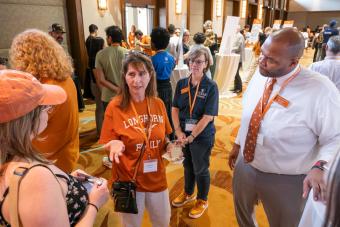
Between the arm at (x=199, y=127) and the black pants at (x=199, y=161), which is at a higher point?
the arm at (x=199, y=127)

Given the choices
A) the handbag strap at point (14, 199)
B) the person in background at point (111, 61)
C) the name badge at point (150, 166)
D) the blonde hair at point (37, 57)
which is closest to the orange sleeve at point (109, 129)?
the name badge at point (150, 166)

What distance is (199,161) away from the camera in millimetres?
2162

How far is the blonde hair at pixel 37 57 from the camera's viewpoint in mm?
1529

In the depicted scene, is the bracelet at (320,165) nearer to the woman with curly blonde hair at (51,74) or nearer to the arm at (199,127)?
the arm at (199,127)

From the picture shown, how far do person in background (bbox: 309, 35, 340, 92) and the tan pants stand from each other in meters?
2.34

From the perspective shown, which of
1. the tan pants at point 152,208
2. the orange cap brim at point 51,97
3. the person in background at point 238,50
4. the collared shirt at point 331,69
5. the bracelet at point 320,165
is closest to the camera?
the orange cap brim at point 51,97

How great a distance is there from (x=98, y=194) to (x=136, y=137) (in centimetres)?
53

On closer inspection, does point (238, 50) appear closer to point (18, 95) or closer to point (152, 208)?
point (152, 208)

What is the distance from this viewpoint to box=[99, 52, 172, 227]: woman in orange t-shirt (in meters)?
1.54

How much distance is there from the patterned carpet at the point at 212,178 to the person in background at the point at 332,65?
1495 millimetres

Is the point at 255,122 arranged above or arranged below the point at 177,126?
above

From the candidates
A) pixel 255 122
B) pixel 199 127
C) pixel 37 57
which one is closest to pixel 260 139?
pixel 255 122

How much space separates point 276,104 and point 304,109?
0.14 meters

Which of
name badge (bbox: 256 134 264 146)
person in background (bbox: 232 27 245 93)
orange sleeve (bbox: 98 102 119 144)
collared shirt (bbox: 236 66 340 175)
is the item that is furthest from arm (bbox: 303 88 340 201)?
person in background (bbox: 232 27 245 93)
